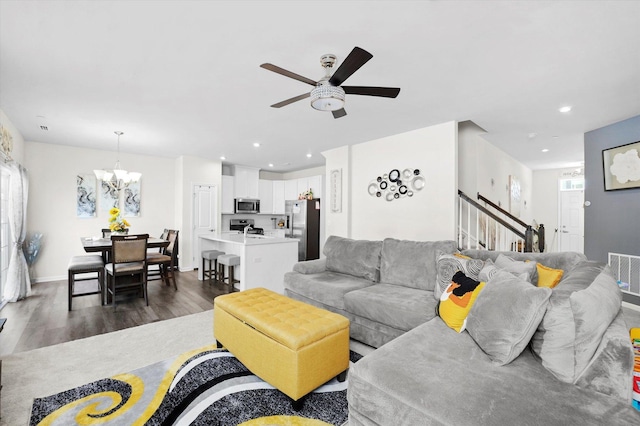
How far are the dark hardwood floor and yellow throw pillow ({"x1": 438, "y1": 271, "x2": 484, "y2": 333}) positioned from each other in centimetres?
304

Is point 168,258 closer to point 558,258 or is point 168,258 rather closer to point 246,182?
point 246,182

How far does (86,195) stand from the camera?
5648mm

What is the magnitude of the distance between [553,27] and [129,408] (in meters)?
3.89

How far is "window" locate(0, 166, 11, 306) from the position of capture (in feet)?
12.8

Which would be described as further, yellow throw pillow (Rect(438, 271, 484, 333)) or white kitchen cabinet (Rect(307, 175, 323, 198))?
white kitchen cabinet (Rect(307, 175, 323, 198))

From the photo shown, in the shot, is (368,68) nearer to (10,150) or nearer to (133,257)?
(133,257)

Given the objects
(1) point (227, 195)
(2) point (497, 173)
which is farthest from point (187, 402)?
(2) point (497, 173)

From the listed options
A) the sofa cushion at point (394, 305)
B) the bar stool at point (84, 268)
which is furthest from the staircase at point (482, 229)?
the bar stool at point (84, 268)

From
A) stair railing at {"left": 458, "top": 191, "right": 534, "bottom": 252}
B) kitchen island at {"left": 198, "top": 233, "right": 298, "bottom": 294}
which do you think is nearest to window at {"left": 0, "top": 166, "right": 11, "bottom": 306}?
kitchen island at {"left": 198, "top": 233, "right": 298, "bottom": 294}

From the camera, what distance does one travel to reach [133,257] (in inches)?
154

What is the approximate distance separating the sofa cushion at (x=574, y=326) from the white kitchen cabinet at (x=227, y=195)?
6.81 meters

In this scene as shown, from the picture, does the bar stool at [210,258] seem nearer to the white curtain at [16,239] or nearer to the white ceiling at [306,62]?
the white ceiling at [306,62]

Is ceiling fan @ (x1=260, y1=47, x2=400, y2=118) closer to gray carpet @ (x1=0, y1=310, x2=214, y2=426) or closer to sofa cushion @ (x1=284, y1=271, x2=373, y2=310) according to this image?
sofa cushion @ (x1=284, y1=271, x2=373, y2=310)

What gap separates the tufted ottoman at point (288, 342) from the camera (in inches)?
69.9
